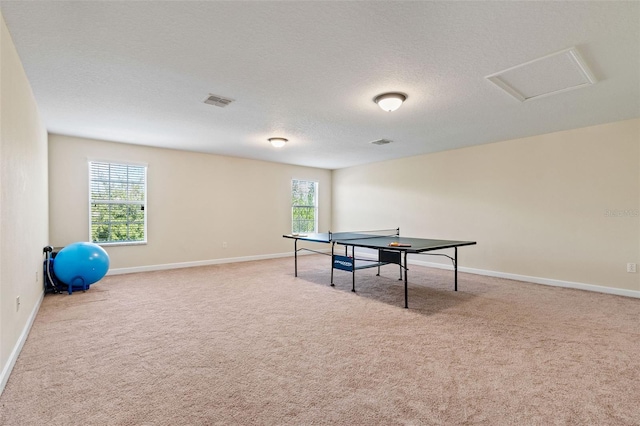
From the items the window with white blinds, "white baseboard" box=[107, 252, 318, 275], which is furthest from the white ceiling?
"white baseboard" box=[107, 252, 318, 275]

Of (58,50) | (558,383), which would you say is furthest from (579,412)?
(58,50)

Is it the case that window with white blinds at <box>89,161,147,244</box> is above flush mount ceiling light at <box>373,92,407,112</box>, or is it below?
below

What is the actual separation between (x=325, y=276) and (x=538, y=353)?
11.3ft

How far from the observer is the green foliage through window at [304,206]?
8220 millimetres

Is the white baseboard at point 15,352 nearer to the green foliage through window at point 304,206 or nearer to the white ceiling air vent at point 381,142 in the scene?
the white ceiling air vent at point 381,142

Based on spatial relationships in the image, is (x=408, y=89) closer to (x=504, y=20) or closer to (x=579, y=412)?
(x=504, y=20)

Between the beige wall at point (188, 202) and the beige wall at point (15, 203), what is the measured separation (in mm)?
1870

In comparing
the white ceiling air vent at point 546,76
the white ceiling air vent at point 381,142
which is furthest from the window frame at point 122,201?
the white ceiling air vent at point 546,76

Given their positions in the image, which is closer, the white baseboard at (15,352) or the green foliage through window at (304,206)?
the white baseboard at (15,352)

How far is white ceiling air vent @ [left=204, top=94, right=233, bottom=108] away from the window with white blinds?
3.12m

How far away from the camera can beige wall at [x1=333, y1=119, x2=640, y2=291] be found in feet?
14.3

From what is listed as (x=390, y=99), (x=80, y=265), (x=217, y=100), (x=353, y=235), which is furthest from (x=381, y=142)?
(x=80, y=265)

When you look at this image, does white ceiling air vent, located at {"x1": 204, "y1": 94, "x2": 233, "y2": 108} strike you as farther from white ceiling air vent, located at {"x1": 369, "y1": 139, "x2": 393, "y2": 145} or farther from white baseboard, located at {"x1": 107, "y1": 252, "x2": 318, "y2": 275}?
white baseboard, located at {"x1": 107, "y1": 252, "x2": 318, "y2": 275}

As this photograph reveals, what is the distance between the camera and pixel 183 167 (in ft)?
20.8
